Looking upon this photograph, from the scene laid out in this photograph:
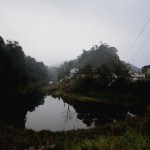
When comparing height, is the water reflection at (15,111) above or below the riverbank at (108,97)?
below

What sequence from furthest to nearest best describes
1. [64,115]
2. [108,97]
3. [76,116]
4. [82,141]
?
[108,97] → [64,115] → [76,116] → [82,141]

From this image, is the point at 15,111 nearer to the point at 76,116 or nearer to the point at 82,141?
the point at 76,116

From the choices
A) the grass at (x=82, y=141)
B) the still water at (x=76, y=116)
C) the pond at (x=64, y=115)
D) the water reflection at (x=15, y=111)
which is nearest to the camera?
the grass at (x=82, y=141)

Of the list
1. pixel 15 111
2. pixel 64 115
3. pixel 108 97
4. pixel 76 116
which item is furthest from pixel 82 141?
pixel 108 97

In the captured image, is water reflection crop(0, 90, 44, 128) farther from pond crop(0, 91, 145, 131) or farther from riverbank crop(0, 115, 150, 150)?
riverbank crop(0, 115, 150, 150)

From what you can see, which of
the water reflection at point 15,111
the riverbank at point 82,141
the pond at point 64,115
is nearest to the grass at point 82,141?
the riverbank at point 82,141

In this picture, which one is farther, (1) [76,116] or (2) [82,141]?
(1) [76,116]

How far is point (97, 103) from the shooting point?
59812 millimetres

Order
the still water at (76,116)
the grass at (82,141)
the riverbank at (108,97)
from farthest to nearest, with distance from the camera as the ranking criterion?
the riverbank at (108,97)
the still water at (76,116)
the grass at (82,141)

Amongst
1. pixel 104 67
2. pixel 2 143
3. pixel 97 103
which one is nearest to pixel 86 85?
pixel 104 67

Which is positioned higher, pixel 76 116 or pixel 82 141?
pixel 76 116

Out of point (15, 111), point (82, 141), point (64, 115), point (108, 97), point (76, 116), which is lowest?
point (82, 141)

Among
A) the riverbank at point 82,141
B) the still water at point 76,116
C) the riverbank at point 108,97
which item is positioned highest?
the riverbank at point 108,97

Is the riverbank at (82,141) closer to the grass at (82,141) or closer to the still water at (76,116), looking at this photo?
the grass at (82,141)
